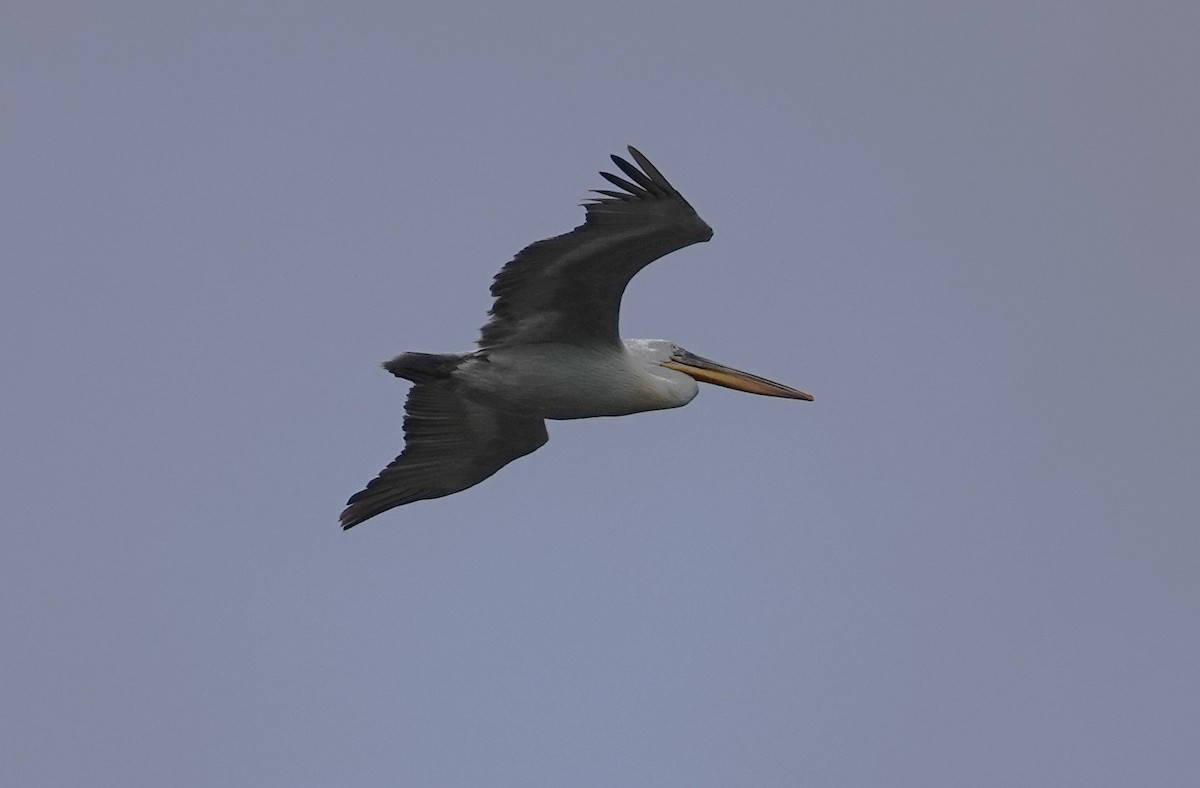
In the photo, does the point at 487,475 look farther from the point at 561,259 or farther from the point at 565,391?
the point at 561,259

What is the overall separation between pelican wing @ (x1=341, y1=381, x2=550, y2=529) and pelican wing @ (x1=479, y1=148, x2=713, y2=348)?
1.07m

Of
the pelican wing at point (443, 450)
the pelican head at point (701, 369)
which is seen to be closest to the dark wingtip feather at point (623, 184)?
the pelican head at point (701, 369)

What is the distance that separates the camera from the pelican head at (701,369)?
12.2 meters

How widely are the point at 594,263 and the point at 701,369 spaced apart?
6.06 feet

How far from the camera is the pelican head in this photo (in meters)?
12.2

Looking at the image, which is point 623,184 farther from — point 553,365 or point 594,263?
point 553,365

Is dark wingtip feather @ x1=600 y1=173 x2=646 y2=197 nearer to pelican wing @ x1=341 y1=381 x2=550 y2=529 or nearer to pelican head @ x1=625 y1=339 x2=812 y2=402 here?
pelican head @ x1=625 y1=339 x2=812 y2=402

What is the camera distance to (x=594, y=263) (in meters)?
10.9

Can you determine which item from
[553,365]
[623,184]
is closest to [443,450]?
[553,365]

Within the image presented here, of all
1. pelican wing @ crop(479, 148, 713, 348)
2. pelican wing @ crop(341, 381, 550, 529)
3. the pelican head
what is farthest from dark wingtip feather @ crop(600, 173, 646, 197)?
pelican wing @ crop(341, 381, 550, 529)

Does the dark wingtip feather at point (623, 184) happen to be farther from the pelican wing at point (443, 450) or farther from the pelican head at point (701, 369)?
the pelican wing at point (443, 450)

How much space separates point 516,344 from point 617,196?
1.43 metres

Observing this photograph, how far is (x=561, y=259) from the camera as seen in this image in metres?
10.9

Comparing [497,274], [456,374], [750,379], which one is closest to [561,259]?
[497,274]
